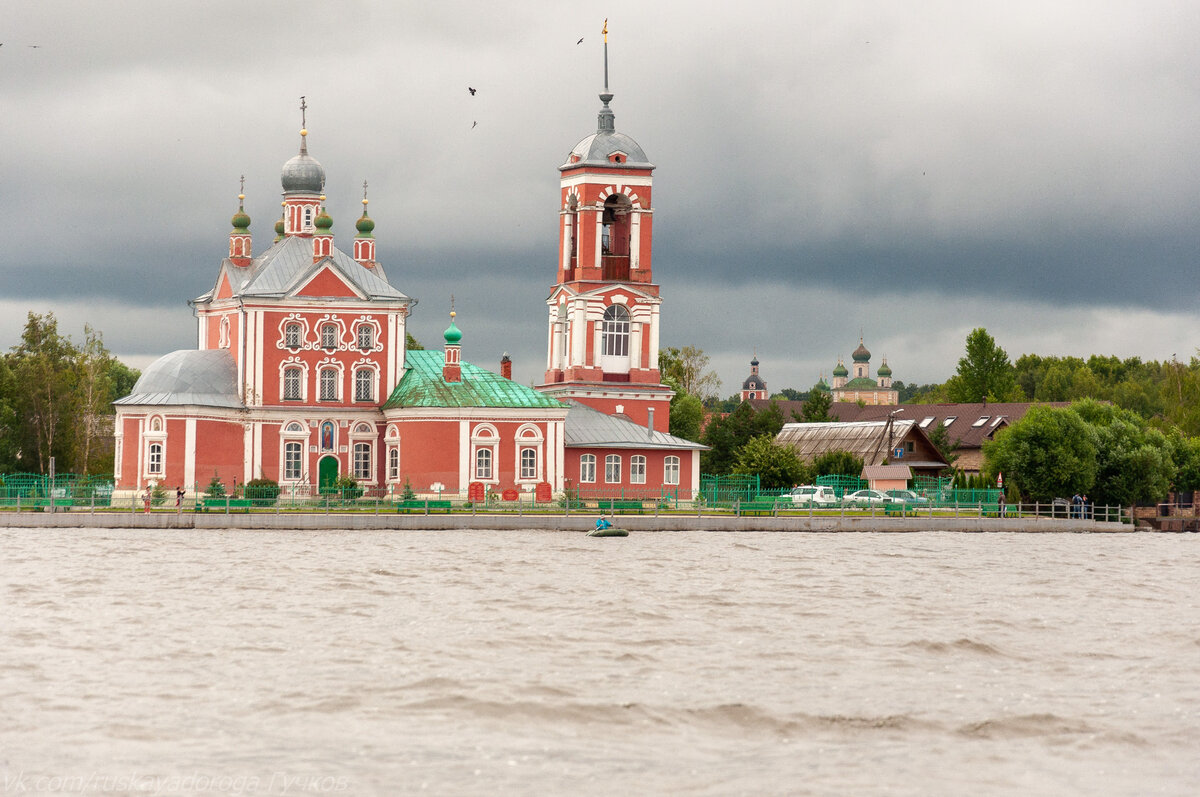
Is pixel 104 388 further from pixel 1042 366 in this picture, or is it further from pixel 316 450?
pixel 1042 366

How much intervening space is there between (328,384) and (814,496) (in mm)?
18083

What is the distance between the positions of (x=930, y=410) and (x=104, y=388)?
45237mm

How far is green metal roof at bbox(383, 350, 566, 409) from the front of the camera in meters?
59.3

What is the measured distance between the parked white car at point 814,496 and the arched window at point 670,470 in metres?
5.33

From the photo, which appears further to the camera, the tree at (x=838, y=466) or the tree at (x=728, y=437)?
the tree at (x=728, y=437)

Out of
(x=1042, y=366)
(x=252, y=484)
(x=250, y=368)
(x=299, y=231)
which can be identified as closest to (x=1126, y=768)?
(x=252, y=484)

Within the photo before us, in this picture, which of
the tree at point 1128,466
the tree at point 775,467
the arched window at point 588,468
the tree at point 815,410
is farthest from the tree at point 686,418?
the tree at point 1128,466

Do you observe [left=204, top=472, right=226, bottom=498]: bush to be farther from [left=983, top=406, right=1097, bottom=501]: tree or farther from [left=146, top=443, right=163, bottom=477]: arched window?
[left=983, top=406, right=1097, bottom=501]: tree

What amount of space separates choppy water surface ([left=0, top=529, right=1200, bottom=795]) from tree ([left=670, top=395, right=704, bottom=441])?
49833 millimetres

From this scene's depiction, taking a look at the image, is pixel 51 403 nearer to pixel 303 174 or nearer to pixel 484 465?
pixel 303 174

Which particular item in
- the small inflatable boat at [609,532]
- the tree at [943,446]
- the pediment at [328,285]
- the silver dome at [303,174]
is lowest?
the small inflatable boat at [609,532]

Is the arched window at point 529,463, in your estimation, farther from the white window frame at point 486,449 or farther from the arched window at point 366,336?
the arched window at point 366,336

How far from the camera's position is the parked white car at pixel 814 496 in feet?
187

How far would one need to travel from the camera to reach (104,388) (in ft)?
265
